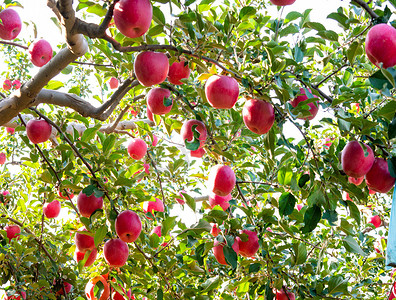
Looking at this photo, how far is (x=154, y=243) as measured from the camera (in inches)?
88.0

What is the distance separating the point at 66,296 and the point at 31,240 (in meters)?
0.57

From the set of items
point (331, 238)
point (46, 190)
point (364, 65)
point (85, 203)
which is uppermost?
point (364, 65)

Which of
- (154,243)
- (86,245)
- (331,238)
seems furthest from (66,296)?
(331,238)

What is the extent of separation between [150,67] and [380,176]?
1.16 metres

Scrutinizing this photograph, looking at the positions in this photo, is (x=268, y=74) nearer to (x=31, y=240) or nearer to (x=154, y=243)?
(x=154, y=243)

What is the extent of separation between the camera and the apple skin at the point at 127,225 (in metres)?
1.96

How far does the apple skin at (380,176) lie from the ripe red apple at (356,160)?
61 millimetres

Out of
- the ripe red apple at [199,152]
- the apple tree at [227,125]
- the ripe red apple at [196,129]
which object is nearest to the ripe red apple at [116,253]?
the apple tree at [227,125]

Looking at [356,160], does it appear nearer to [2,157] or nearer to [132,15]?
[132,15]

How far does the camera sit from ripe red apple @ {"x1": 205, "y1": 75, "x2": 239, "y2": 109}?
1.74 metres

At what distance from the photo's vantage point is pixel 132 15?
56.1 inches

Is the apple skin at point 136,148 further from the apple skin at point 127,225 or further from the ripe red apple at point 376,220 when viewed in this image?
the ripe red apple at point 376,220

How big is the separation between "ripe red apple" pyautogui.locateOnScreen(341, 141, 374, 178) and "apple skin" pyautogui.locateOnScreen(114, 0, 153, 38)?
1030 mm

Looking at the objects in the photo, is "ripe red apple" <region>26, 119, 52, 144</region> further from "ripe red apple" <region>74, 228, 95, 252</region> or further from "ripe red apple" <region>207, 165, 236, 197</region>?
"ripe red apple" <region>207, 165, 236, 197</region>
